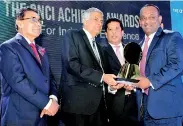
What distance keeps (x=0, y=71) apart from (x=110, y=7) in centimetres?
222

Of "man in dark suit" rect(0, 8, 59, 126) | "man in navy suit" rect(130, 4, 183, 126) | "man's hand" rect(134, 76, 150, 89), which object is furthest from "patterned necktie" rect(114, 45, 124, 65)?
"man in dark suit" rect(0, 8, 59, 126)

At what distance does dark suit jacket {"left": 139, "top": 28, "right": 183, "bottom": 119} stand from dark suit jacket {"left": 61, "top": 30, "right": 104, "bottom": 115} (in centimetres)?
50

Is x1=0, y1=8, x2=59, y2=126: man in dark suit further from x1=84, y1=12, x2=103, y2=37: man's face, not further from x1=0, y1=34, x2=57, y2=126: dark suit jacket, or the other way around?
x1=84, y1=12, x2=103, y2=37: man's face

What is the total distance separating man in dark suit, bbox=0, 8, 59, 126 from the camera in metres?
2.28

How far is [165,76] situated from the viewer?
2.65 meters

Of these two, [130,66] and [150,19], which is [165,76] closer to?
[130,66]

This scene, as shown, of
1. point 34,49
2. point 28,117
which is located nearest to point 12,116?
point 28,117

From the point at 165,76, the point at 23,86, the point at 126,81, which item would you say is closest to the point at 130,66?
the point at 126,81

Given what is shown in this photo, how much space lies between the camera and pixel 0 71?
2369 mm

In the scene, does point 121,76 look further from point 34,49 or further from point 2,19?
point 2,19

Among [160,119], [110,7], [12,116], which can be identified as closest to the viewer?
[12,116]

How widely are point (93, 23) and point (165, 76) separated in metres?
0.90

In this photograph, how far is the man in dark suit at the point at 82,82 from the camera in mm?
2633

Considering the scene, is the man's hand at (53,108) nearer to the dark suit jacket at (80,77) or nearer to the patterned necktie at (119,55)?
the dark suit jacket at (80,77)
